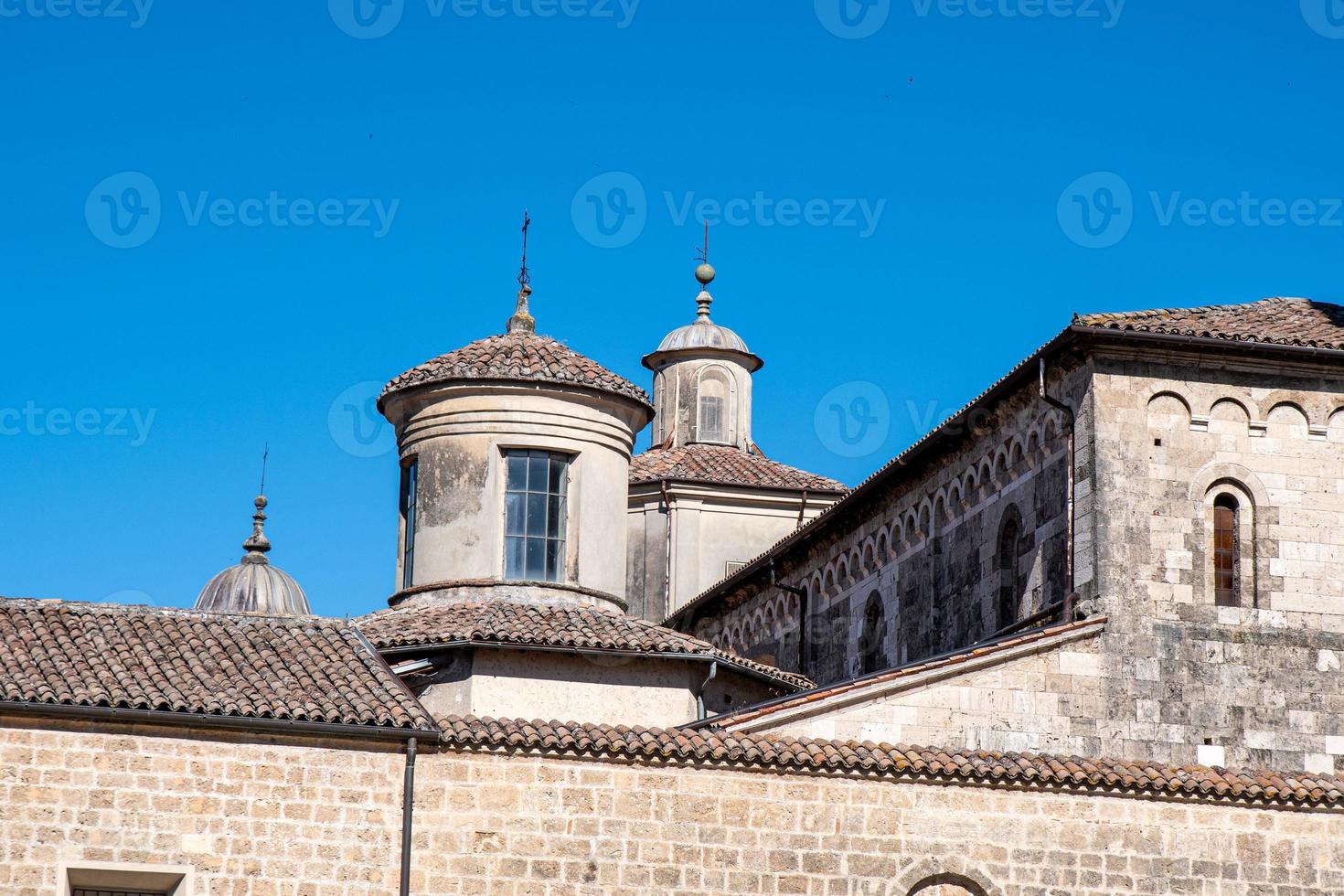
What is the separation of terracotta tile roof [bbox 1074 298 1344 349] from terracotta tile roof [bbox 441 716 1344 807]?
17.8ft

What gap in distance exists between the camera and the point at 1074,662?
22953 mm

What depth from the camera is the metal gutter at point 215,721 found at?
741 inches

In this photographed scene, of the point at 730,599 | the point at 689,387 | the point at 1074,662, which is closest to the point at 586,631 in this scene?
the point at 1074,662

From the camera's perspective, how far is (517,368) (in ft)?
89.4

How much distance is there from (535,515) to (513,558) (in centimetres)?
64

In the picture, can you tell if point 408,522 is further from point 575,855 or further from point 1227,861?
point 1227,861

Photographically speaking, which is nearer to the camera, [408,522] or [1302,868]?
[1302,868]

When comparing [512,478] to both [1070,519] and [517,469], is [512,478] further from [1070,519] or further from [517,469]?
[1070,519]

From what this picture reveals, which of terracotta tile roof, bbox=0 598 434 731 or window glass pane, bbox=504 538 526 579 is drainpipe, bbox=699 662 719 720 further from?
terracotta tile roof, bbox=0 598 434 731

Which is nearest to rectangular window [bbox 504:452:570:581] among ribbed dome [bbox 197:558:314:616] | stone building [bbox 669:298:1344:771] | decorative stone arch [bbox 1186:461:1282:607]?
stone building [bbox 669:298:1344:771]

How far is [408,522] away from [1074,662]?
30.2 ft

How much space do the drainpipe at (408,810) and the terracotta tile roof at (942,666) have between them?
3.57 m

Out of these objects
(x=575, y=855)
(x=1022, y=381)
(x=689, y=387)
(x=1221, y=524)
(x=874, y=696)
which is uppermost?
(x=689, y=387)

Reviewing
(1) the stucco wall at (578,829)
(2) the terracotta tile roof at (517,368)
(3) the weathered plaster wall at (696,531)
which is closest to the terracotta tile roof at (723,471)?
(3) the weathered plaster wall at (696,531)
